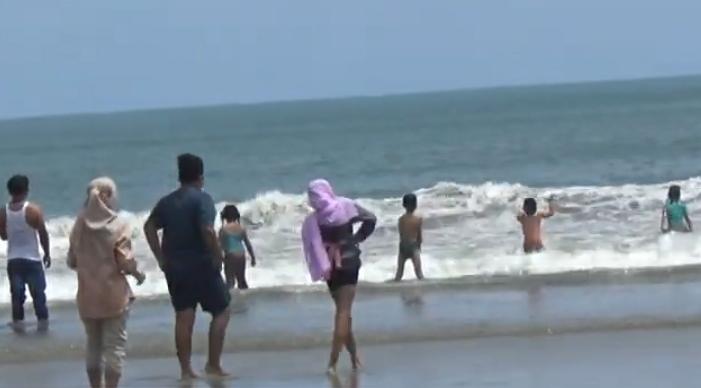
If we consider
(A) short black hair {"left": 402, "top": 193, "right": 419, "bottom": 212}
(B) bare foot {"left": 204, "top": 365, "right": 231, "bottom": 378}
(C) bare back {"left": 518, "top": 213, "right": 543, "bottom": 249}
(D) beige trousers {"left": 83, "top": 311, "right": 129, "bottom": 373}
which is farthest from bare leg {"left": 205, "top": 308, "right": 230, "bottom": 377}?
(C) bare back {"left": 518, "top": 213, "right": 543, "bottom": 249}

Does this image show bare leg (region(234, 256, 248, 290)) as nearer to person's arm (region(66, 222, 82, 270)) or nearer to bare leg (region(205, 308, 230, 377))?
bare leg (region(205, 308, 230, 377))

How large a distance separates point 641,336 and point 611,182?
29730 mm

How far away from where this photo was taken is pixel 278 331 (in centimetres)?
1380

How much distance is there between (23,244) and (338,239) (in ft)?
14.7

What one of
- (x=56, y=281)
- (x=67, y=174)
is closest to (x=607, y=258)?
(x=56, y=281)

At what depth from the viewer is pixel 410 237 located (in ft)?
60.5

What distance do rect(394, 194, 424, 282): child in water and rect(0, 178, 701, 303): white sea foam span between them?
4.24 feet

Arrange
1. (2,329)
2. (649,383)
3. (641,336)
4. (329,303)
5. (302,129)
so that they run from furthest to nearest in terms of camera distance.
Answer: (302,129) < (329,303) < (2,329) < (641,336) < (649,383)

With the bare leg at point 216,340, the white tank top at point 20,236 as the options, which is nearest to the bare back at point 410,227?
the white tank top at point 20,236

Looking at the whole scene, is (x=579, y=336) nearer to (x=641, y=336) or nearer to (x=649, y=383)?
(x=641, y=336)

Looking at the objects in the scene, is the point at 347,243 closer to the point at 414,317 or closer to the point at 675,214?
the point at 414,317

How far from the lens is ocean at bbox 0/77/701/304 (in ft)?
70.4

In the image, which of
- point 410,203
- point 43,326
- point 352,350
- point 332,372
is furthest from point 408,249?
point 332,372

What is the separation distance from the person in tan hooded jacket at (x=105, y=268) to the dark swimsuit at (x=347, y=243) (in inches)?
67.4
